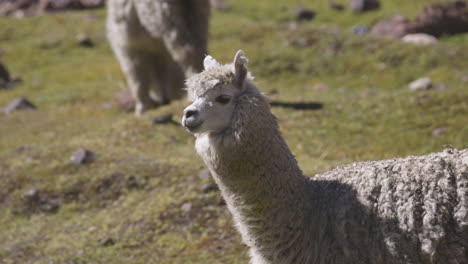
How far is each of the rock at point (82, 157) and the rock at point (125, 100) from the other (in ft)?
33.1

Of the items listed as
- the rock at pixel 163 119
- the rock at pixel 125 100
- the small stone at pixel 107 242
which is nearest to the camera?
the small stone at pixel 107 242

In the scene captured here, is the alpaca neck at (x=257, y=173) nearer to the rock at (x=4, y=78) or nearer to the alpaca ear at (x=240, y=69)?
the alpaca ear at (x=240, y=69)

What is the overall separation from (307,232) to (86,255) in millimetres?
5165

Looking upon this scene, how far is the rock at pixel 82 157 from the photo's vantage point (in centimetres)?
1512

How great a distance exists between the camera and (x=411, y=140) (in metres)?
15.1

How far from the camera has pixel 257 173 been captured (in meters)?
7.24

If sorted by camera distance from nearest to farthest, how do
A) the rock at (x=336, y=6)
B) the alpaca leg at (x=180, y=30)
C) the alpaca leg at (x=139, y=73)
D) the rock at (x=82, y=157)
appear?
the rock at (x=82, y=157)
the alpaca leg at (x=180, y=30)
the alpaca leg at (x=139, y=73)
the rock at (x=336, y=6)

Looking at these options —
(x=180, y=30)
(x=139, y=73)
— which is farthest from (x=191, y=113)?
(x=139, y=73)

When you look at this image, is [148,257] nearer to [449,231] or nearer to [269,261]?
[269,261]

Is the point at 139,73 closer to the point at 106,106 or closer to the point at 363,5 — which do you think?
the point at 106,106

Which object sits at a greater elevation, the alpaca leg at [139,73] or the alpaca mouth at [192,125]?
the alpaca mouth at [192,125]

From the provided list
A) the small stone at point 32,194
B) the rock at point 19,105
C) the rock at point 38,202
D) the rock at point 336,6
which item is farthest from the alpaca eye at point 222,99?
the rock at point 336,6

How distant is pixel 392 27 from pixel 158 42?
14.9 m

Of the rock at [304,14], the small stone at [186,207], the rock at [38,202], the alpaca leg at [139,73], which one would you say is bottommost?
the rock at [304,14]
